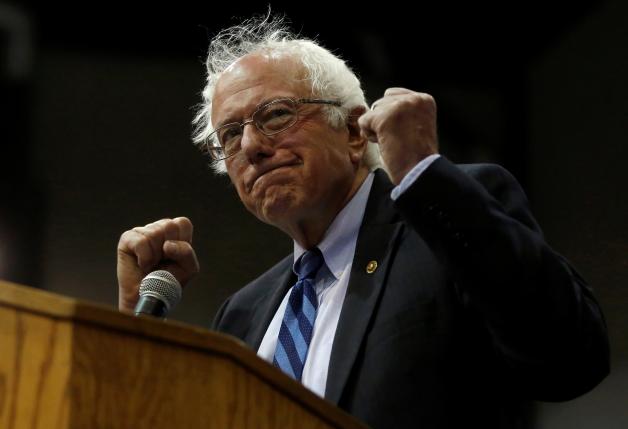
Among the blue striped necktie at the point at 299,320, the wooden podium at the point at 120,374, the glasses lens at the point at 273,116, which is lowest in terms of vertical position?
the wooden podium at the point at 120,374

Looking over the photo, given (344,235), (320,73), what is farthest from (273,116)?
(344,235)

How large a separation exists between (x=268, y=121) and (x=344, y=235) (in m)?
0.28

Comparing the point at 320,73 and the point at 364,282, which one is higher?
the point at 320,73

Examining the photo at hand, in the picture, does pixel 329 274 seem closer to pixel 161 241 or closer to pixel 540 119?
pixel 161 241

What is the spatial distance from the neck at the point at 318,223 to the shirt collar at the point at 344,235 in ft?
0.04

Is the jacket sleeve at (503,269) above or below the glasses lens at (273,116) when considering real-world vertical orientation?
below

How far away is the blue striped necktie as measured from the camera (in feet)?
6.31

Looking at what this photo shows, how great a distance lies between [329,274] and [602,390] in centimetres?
80

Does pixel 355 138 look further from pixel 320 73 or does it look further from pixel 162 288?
pixel 162 288

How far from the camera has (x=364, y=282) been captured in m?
1.88

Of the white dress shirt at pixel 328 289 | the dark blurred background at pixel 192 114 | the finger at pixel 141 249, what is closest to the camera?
the white dress shirt at pixel 328 289

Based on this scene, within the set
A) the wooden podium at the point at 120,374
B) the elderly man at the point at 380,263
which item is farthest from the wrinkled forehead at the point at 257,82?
the wooden podium at the point at 120,374

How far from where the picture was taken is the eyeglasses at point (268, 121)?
2.12 metres

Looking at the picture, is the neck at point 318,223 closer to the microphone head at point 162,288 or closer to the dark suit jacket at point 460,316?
the dark suit jacket at point 460,316
